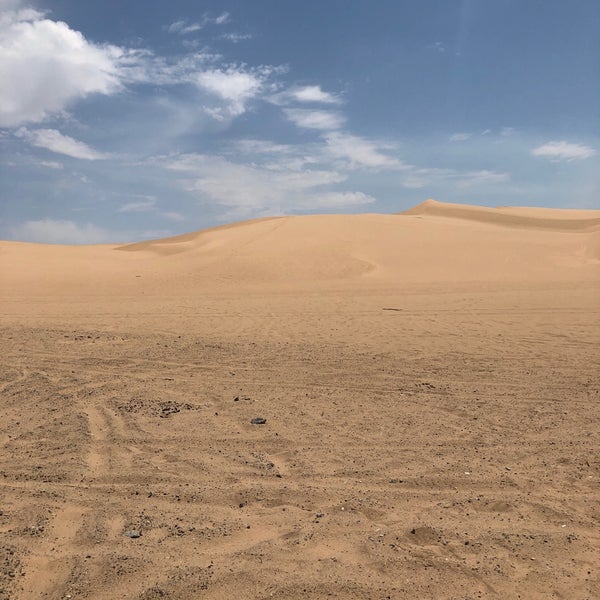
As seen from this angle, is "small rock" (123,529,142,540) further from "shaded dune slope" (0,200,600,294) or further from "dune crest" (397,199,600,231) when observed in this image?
"dune crest" (397,199,600,231)

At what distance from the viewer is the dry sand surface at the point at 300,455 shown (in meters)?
3.58

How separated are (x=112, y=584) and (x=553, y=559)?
2742 mm

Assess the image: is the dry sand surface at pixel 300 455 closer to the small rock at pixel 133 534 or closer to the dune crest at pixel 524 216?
the small rock at pixel 133 534

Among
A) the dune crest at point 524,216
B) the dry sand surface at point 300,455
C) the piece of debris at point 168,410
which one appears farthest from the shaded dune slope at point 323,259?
the piece of debris at point 168,410

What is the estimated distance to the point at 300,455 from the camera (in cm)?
538

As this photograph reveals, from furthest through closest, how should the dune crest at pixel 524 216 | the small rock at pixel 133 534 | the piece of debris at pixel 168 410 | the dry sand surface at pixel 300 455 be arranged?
the dune crest at pixel 524 216, the piece of debris at pixel 168 410, the small rock at pixel 133 534, the dry sand surface at pixel 300 455

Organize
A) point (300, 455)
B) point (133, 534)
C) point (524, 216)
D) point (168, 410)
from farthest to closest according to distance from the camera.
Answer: point (524, 216)
point (168, 410)
point (300, 455)
point (133, 534)

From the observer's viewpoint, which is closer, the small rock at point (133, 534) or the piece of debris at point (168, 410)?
the small rock at point (133, 534)

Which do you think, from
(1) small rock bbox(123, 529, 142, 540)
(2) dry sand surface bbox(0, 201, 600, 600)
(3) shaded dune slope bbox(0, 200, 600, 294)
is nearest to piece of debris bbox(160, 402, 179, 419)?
(2) dry sand surface bbox(0, 201, 600, 600)

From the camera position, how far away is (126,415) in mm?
6590

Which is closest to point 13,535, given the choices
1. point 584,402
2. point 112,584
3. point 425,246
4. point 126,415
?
point 112,584

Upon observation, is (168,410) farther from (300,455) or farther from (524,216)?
(524,216)

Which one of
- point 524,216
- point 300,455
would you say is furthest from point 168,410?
point 524,216

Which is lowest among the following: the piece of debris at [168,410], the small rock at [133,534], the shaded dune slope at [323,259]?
the small rock at [133,534]
